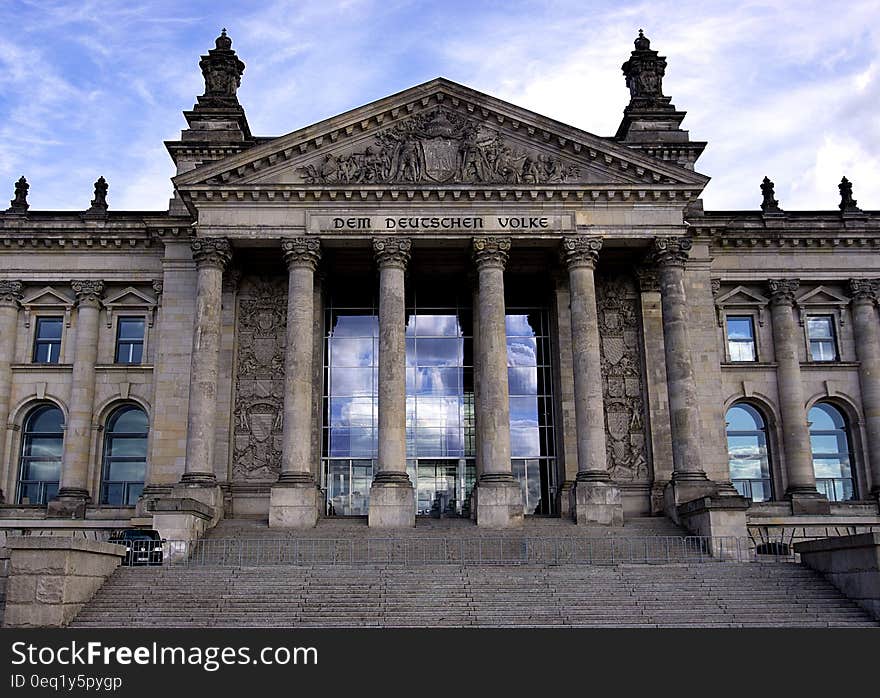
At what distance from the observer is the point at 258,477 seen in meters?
38.8

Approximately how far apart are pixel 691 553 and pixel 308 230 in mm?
18628

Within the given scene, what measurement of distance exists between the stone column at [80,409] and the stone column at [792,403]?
98.2 feet

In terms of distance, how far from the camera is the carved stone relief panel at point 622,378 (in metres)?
39.3

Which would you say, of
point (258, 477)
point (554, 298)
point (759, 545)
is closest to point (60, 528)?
point (258, 477)

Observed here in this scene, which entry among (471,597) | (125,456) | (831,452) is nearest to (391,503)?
(471,597)

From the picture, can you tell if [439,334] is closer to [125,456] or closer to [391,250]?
[391,250]

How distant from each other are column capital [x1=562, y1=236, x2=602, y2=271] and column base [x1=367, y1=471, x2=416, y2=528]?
1091 centimetres

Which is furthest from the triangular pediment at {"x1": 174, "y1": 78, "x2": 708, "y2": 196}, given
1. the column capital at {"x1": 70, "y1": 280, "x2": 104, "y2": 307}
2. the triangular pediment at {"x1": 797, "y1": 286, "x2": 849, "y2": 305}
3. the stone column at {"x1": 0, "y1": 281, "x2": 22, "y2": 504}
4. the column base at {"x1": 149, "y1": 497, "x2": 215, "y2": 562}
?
the column base at {"x1": 149, "y1": 497, "x2": 215, "y2": 562}

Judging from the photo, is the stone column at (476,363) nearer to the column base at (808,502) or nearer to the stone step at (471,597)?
the stone step at (471,597)

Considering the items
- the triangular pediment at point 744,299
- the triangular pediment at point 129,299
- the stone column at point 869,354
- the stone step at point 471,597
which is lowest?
the stone step at point 471,597

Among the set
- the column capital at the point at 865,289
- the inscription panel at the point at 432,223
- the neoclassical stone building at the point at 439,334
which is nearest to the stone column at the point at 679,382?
the neoclassical stone building at the point at 439,334

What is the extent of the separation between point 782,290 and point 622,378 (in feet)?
29.8

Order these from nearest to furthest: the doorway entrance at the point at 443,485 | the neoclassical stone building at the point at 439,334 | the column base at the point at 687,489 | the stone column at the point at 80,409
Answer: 1. the column base at the point at 687,489
2. the neoclassical stone building at the point at 439,334
3. the stone column at the point at 80,409
4. the doorway entrance at the point at 443,485

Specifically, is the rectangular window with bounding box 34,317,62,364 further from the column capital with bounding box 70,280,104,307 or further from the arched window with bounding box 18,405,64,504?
the arched window with bounding box 18,405,64,504
